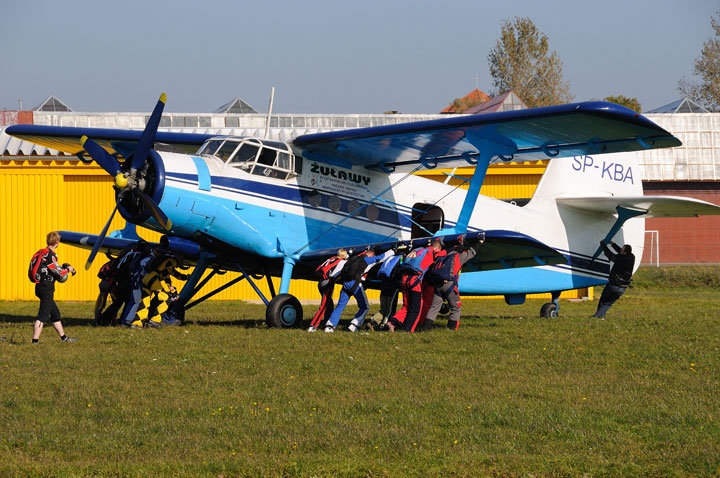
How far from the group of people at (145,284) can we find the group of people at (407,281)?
2.97 m

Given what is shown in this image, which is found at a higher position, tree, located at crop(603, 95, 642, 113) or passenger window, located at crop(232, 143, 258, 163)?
tree, located at crop(603, 95, 642, 113)

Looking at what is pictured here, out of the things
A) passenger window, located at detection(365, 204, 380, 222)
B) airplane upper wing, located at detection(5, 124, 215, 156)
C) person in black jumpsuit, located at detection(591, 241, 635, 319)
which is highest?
airplane upper wing, located at detection(5, 124, 215, 156)

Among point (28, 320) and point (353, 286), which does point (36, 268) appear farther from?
point (28, 320)

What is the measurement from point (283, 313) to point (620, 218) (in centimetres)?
899

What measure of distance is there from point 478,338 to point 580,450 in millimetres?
6404

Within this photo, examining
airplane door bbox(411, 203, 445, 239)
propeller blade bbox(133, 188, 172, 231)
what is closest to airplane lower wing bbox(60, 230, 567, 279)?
airplane door bbox(411, 203, 445, 239)

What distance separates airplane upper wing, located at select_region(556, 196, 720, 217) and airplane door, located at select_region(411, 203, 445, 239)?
3.57 meters

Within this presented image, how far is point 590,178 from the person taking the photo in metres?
20.3

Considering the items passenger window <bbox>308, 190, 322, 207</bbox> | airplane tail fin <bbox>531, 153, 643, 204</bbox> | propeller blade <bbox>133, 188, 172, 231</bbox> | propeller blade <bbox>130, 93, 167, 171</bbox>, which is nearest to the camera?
propeller blade <bbox>133, 188, 172, 231</bbox>

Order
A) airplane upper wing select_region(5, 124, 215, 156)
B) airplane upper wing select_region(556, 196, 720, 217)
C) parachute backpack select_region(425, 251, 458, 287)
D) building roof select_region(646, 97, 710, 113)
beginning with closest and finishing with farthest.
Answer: parachute backpack select_region(425, 251, 458, 287), airplane upper wing select_region(556, 196, 720, 217), airplane upper wing select_region(5, 124, 215, 156), building roof select_region(646, 97, 710, 113)

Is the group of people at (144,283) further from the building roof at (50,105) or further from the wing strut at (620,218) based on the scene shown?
the building roof at (50,105)

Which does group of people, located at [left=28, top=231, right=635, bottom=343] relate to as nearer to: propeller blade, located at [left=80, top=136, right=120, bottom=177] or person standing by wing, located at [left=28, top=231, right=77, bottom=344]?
person standing by wing, located at [left=28, top=231, right=77, bottom=344]

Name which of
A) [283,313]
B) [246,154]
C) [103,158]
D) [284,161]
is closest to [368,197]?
[284,161]

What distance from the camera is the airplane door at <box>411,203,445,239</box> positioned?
693 inches
